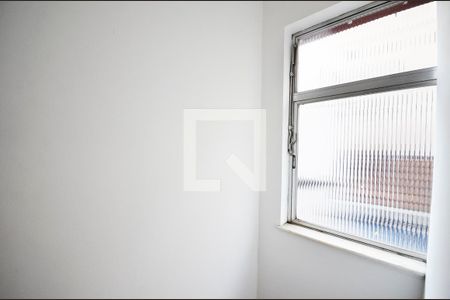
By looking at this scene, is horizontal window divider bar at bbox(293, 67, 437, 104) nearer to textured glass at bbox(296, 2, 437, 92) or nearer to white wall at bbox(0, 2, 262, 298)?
textured glass at bbox(296, 2, 437, 92)

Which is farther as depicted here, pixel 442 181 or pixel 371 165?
pixel 371 165

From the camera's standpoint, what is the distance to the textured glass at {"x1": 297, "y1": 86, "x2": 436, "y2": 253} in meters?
0.91

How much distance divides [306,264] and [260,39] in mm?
1538

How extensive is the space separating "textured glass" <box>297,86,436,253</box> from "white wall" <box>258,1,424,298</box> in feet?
0.52

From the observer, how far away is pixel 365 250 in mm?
981

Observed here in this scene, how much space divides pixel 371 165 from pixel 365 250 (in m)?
0.43

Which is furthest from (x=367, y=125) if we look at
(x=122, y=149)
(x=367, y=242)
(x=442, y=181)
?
(x=122, y=149)

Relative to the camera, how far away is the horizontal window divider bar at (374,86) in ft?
2.81

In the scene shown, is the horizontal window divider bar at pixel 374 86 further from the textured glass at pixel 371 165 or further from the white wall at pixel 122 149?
the white wall at pixel 122 149

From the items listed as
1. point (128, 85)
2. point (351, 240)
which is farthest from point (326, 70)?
point (128, 85)

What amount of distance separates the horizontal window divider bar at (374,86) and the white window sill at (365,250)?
793 mm

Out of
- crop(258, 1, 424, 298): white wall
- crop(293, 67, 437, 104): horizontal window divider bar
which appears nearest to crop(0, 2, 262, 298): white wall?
crop(258, 1, 424, 298): white wall

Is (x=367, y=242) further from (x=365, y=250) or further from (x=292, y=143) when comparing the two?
(x=292, y=143)

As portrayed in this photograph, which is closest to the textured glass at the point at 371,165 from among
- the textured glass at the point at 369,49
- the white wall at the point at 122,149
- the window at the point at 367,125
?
the window at the point at 367,125
